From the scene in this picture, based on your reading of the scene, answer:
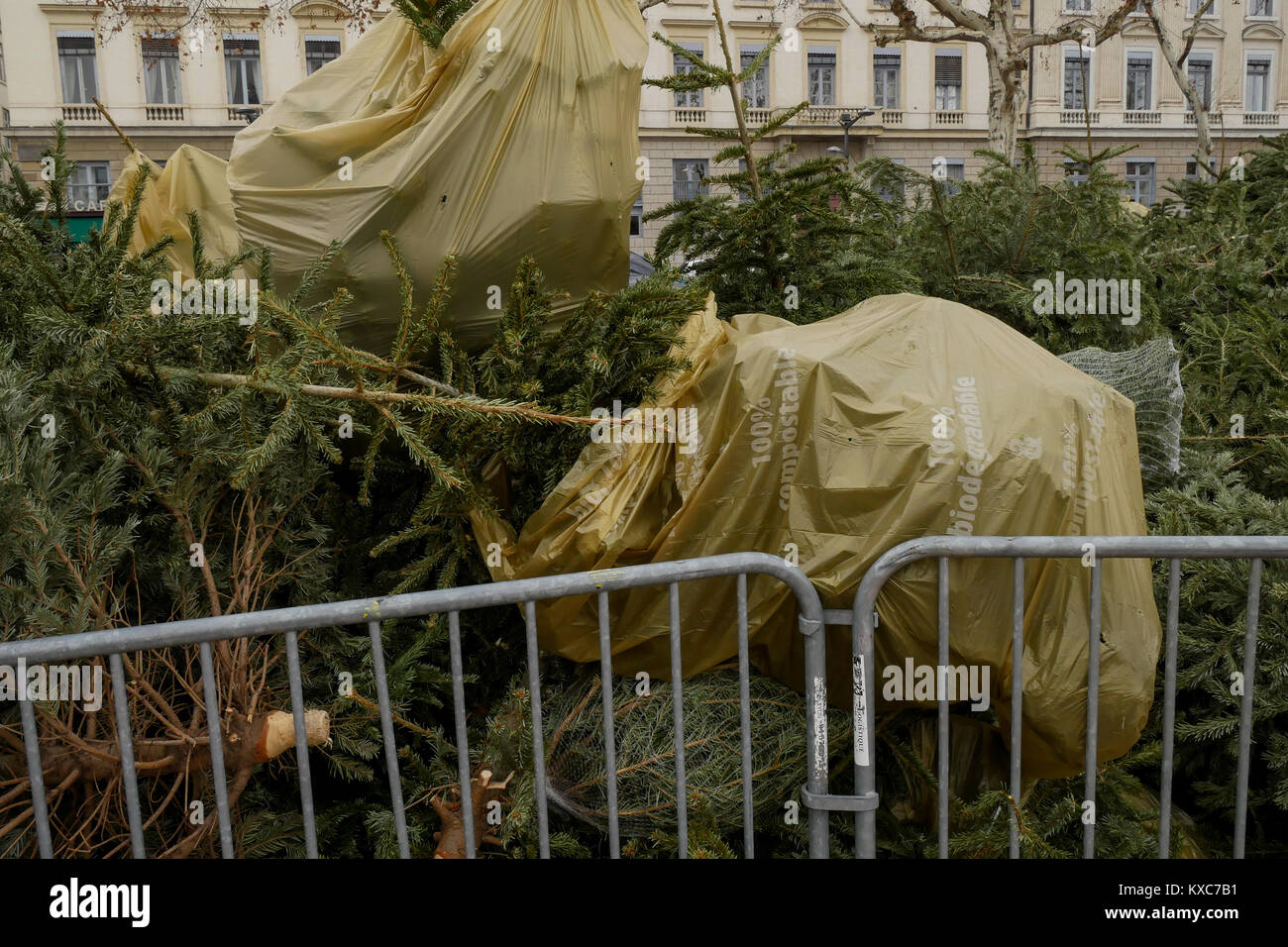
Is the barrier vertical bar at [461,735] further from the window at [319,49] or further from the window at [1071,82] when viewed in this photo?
the window at [1071,82]

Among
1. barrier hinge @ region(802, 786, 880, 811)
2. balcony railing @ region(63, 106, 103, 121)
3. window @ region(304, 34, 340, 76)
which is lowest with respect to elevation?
barrier hinge @ region(802, 786, 880, 811)

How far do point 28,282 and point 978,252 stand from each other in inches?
157

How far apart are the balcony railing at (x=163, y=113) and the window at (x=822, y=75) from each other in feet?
61.8

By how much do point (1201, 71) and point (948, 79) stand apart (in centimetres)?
899

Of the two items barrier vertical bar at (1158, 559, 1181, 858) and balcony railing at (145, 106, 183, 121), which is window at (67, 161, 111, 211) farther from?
barrier vertical bar at (1158, 559, 1181, 858)

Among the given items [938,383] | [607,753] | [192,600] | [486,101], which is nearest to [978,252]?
[938,383]

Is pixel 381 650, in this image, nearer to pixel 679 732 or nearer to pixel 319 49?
pixel 679 732

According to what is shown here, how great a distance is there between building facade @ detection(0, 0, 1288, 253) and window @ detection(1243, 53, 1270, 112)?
2.5 inches

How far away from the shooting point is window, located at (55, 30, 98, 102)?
27156 mm

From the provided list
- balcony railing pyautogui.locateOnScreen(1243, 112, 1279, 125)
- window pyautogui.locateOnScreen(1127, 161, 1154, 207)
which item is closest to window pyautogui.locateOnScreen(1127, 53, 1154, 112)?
window pyautogui.locateOnScreen(1127, 161, 1154, 207)

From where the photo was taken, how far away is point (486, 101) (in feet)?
8.39
